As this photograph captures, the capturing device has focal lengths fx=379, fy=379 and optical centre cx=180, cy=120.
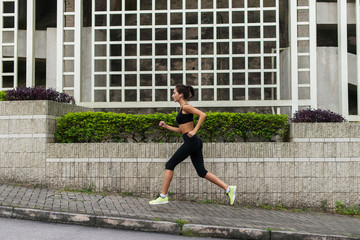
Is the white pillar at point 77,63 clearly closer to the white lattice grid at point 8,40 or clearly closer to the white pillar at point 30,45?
the white pillar at point 30,45

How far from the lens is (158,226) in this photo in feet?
18.3

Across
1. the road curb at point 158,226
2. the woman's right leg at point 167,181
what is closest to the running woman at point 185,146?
the woman's right leg at point 167,181

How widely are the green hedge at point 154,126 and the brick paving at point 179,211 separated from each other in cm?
123

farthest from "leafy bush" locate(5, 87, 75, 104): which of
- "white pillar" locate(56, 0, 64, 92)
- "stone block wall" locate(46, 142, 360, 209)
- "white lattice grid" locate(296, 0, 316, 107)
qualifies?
"white lattice grid" locate(296, 0, 316, 107)

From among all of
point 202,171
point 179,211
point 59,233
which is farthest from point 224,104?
point 59,233

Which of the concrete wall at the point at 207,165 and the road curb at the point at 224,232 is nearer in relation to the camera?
the road curb at the point at 224,232

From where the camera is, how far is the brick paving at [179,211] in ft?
19.4

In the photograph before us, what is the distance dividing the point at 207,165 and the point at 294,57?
3.62 m

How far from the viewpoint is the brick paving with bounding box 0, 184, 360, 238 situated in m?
5.91

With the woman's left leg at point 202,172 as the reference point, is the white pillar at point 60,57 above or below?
above

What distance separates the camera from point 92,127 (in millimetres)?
7715

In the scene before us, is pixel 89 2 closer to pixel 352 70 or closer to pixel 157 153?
pixel 157 153

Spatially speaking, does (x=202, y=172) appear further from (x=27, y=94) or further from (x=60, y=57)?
(x=60, y=57)

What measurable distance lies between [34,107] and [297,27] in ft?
20.9
